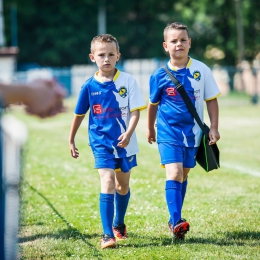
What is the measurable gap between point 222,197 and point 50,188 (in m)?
Result: 2.34

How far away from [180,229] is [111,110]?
117cm

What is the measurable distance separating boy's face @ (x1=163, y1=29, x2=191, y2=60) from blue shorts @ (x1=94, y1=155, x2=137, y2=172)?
994 millimetres

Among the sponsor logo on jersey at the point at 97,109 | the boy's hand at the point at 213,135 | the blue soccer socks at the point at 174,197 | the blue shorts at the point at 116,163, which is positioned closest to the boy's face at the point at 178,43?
the boy's hand at the point at 213,135

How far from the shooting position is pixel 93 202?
799 cm

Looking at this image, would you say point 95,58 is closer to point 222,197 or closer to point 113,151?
point 113,151

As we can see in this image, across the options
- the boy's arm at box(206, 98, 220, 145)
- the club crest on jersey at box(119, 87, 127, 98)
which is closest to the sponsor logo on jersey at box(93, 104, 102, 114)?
the club crest on jersey at box(119, 87, 127, 98)

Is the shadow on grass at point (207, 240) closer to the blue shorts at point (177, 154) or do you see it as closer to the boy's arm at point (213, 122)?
the blue shorts at point (177, 154)

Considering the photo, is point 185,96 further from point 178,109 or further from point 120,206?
point 120,206

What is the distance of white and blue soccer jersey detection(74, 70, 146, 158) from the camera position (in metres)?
5.82

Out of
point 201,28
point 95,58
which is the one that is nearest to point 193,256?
A: point 95,58

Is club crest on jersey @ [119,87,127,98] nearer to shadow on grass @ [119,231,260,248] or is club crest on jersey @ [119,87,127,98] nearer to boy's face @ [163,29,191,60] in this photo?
boy's face @ [163,29,191,60]

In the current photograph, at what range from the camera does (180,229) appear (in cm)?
584

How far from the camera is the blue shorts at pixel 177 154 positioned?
19.9ft

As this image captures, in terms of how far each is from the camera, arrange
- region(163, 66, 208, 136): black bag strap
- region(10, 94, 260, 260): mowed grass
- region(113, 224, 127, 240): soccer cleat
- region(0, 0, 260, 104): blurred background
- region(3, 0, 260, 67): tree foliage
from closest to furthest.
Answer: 1. region(10, 94, 260, 260): mowed grass
2. region(163, 66, 208, 136): black bag strap
3. region(113, 224, 127, 240): soccer cleat
4. region(0, 0, 260, 104): blurred background
5. region(3, 0, 260, 67): tree foliage
